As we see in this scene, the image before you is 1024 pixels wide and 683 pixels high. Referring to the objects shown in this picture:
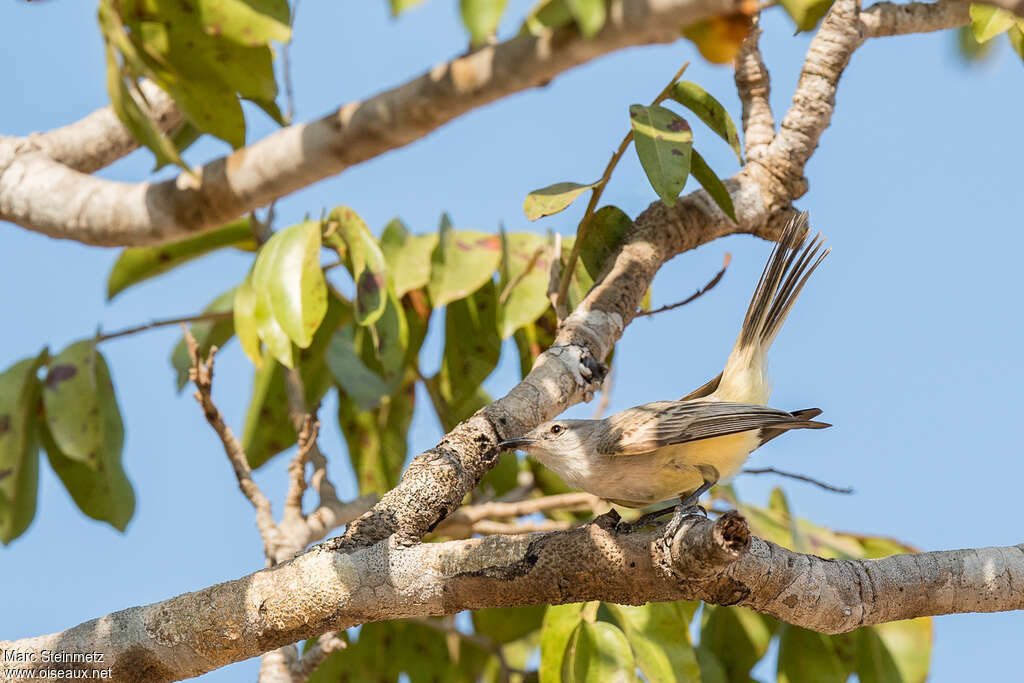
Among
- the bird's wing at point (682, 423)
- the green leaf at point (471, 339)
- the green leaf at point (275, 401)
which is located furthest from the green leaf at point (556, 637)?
the green leaf at point (275, 401)

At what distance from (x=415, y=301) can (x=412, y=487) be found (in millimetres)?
1589

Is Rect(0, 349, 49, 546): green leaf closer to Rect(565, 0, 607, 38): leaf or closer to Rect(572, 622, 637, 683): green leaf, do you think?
Rect(572, 622, 637, 683): green leaf

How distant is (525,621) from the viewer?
13.7ft

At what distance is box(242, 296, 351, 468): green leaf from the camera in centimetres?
428

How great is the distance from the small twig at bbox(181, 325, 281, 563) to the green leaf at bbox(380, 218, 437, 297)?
2.41 ft

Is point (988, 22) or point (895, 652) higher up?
point (988, 22)

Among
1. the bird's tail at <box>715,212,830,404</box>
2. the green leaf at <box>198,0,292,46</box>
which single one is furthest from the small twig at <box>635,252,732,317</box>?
the green leaf at <box>198,0,292,46</box>

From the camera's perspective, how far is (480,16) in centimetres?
136

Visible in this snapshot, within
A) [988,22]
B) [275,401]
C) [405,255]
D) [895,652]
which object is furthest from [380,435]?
[988,22]

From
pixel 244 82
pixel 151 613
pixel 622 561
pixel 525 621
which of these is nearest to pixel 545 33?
pixel 244 82

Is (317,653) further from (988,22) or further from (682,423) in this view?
(988,22)

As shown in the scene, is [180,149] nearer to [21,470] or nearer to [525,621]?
[21,470]

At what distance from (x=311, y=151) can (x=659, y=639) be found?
2063 millimetres

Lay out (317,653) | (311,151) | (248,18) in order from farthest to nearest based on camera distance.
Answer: (317,653) → (248,18) → (311,151)
